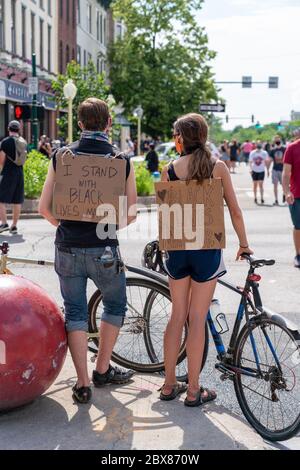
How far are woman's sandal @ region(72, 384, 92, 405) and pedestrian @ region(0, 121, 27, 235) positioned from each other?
9.11m

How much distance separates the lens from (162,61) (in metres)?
50.6

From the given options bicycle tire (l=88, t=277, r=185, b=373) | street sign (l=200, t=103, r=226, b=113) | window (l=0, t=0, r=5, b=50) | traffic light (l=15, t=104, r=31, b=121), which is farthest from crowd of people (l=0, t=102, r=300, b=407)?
window (l=0, t=0, r=5, b=50)

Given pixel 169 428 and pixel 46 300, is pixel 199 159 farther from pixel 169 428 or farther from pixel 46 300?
pixel 169 428

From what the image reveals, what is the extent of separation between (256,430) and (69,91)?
1936cm

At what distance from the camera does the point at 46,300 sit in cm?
472

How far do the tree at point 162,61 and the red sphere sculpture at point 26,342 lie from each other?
46213 mm

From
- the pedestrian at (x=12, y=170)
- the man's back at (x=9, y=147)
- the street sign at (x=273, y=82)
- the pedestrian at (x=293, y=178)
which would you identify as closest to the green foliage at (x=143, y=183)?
the pedestrian at (x=12, y=170)

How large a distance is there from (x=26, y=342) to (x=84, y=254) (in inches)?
25.8

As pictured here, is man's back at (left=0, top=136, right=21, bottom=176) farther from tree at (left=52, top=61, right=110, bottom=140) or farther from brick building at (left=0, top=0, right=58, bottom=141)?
brick building at (left=0, top=0, right=58, bottom=141)

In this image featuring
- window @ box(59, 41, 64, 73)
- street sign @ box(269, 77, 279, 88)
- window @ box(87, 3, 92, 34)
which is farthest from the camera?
window @ box(87, 3, 92, 34)

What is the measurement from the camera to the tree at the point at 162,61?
164ft

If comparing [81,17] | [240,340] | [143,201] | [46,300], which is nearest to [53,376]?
[46,300]

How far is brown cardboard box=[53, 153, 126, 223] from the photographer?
187 inches

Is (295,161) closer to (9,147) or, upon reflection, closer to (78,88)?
(9,147)
